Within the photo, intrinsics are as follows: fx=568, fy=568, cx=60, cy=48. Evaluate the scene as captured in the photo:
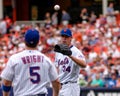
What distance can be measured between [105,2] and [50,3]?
5062mm

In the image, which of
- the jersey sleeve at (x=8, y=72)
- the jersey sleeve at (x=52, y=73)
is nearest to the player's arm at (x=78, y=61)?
the jersey sleeve at (x=52, y=73)

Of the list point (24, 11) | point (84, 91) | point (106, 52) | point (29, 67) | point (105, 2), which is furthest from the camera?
point (24, 11)

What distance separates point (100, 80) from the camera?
17.6m

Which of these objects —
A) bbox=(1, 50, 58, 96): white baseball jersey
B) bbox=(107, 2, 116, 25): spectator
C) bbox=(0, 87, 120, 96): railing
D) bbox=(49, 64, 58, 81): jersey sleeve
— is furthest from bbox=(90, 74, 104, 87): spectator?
bbox=(1, 50, 58, 96): white baseball jersey

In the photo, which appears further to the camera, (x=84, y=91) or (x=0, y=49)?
(x=0, y=49)

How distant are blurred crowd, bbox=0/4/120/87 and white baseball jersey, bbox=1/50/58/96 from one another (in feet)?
32.3

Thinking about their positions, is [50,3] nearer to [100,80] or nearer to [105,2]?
[105,2]

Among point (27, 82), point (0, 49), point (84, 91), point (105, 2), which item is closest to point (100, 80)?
point (84, 91)

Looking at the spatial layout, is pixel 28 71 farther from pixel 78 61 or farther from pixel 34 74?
pixel 78 61

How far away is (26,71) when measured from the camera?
7.56 metres

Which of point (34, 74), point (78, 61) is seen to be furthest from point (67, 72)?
point (34, 74)

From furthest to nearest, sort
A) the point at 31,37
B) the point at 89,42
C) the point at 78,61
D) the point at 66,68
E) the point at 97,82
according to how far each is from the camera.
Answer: the point at 89,42 < the point at 97,82 < the point at 66,68 < the point at 78,61 < the point at 31,37

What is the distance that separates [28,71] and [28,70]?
0.5 inches

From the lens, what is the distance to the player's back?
297 inches
